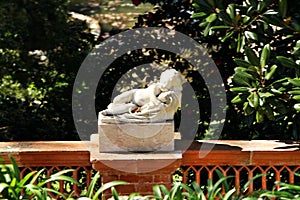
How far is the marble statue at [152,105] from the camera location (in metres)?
4.86

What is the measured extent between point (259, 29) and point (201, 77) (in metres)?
1.73

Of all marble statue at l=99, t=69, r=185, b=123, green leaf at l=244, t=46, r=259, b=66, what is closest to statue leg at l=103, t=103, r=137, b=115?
marble statue at l=99, t=69, r=185, b=123

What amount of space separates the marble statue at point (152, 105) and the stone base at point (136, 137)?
4 cm

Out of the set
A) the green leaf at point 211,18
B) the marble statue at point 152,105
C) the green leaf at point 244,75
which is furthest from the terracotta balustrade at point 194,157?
the green leaf at point 211,18

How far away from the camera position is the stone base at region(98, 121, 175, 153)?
4859 mm

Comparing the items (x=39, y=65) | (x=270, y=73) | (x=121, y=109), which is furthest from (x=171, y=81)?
(x=39, y=65)

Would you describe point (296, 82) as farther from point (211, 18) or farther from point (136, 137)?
point (136, 137)

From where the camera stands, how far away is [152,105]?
487cm

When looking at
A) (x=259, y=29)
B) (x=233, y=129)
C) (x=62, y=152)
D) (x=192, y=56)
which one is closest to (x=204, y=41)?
(x=192, y=56)

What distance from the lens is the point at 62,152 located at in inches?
201

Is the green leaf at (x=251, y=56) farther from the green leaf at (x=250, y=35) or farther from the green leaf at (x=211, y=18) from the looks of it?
the green leaf at (x=211, y=18)

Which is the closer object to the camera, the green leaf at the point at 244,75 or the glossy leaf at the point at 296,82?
the glossy leaf at the point at 296,82

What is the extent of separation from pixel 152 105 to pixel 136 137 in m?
0.23

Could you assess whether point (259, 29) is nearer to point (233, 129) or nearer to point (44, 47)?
point (233, 129)
